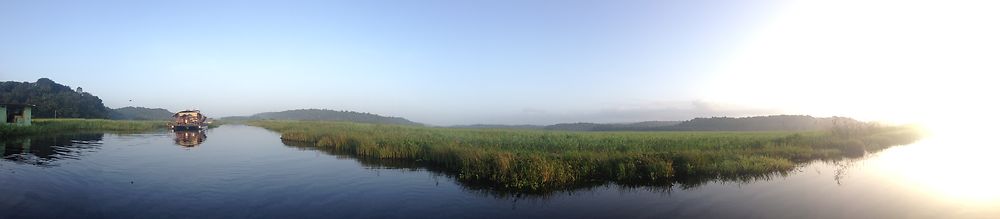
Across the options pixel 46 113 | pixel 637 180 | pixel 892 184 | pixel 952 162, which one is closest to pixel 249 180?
pixel 637 180

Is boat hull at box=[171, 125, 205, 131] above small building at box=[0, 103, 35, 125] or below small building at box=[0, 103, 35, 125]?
below

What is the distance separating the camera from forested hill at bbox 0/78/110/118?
93.2 metres

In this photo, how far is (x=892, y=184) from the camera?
2288 cm

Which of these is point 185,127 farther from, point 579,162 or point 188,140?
point 579,162

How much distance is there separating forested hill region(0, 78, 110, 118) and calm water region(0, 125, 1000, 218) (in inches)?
3595

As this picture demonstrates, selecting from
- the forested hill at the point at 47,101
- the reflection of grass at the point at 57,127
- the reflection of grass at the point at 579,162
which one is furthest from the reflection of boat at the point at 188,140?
the forested hill at the point at 47,101

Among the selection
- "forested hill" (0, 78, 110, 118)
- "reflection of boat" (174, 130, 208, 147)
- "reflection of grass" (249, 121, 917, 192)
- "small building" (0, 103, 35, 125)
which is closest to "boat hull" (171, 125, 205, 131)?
"reflection of boat" (174, 130, 208, 147)

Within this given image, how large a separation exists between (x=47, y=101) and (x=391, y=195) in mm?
116231

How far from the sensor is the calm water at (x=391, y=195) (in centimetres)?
1495

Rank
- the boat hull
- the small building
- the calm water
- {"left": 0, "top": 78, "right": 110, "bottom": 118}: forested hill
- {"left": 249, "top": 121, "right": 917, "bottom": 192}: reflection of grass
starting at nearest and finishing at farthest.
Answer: the calm water
{"left": 249, "top": 121, "right": 917, "bottom": 192}: reflection of grass
the small building
the boat hull
{"left": 0, "top": 78, "right": 110, "bottom": 118}: forested hill

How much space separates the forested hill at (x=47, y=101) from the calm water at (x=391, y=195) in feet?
→ 300

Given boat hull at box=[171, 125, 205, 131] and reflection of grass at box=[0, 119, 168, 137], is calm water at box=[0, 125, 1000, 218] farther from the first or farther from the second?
boat hull at box=[171, 125, 205, 131]

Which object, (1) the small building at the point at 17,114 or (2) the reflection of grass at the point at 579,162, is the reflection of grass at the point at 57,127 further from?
(2) the reflection of grass at the point at 579,162

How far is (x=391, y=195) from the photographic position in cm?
1789
